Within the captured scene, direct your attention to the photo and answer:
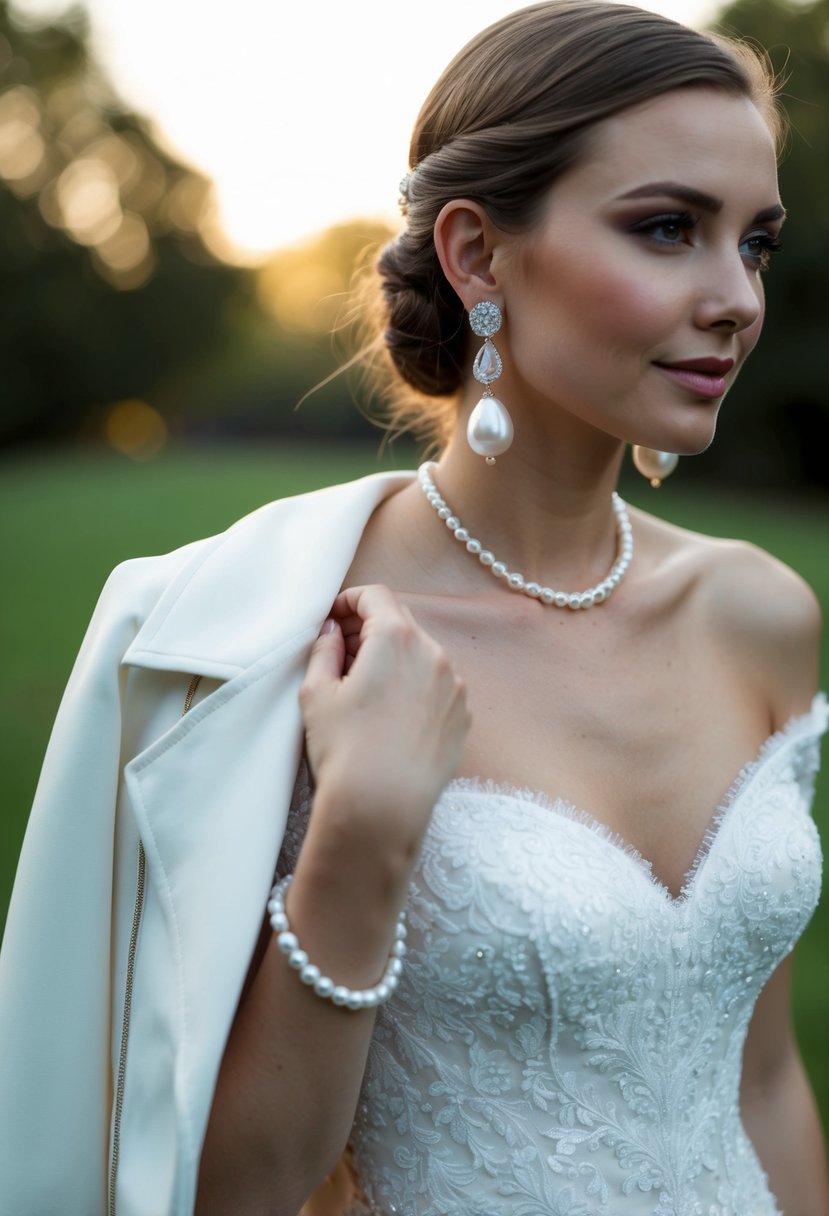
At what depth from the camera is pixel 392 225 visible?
10.1 ft

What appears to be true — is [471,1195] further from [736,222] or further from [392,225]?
[392,225]

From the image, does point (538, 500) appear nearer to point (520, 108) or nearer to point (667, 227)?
point (667, 227)

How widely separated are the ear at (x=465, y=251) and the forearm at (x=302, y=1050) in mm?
1164

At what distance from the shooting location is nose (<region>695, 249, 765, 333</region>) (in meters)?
2.19

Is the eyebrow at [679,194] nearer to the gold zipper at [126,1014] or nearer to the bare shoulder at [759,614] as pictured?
the bare shoulder at [759,614]

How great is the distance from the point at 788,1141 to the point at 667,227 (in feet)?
6.19

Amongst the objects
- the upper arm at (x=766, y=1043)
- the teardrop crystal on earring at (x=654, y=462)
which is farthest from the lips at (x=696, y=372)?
the upper arm at (x=766, y=1043)

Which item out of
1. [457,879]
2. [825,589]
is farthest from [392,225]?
[825,589]

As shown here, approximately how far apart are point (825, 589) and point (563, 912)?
39.8ft

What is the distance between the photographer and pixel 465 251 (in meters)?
2.44

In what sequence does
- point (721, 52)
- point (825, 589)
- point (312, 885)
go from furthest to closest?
point (825, 589), point (721, 52), point (312, 885)

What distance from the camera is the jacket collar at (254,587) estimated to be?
6.87 ft

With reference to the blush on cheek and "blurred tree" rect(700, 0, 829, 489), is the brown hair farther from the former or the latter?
"blurred tree" rect(700, 0, 829, 489)

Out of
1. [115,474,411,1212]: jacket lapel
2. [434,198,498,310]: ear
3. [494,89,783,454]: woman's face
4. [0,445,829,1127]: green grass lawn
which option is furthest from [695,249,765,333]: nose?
[0,445,829,1127]: green grass lawn
